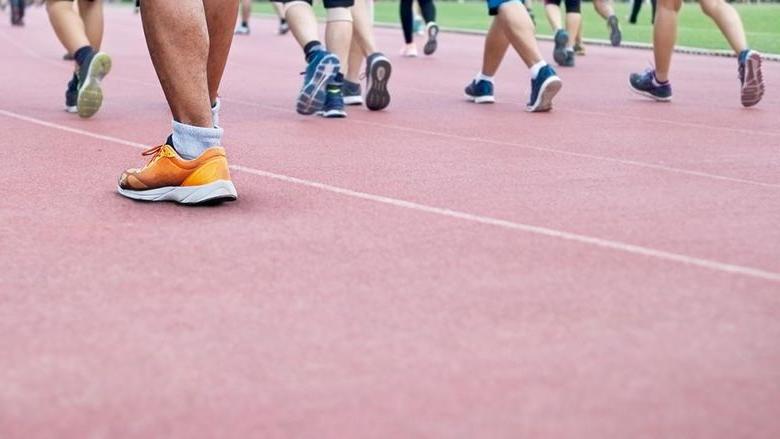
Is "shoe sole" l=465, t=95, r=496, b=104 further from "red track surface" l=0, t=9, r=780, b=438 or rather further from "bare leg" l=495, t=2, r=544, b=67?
"red track surface" l=0, t=9, r=780, b=438

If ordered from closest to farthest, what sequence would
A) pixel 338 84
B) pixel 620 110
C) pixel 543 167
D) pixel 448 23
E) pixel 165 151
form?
pixel 165 151, pixel 543 167, pixel 338 84, pixel 620 110, pixel 448 23

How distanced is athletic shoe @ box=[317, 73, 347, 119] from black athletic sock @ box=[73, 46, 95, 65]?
133 cm

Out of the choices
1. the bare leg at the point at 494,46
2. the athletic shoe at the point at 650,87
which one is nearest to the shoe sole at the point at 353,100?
the bare leg at the point at 494,46

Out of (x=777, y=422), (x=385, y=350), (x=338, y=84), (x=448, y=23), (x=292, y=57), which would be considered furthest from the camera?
(x=448, y=23)

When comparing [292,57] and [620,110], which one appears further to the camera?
[292,57]

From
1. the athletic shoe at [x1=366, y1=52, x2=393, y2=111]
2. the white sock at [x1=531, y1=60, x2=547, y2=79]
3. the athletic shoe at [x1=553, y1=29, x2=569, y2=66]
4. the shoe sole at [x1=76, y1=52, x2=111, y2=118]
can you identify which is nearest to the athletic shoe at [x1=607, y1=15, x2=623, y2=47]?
the athletic shoe at [x1=553, y1=29, x2=569, y2=66]

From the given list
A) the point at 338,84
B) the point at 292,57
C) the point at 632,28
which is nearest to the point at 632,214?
the point at 338,84

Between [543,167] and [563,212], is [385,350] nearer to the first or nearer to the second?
[563,212]

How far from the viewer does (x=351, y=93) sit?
9.95 meters

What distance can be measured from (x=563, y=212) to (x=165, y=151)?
1.42 m

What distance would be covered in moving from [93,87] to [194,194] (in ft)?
10.7

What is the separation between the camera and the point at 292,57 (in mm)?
16594

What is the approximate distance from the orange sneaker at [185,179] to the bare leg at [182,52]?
167 millimetres

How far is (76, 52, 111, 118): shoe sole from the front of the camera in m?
8.26
